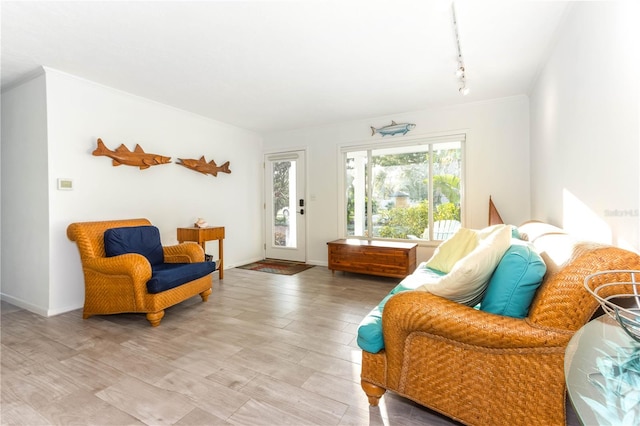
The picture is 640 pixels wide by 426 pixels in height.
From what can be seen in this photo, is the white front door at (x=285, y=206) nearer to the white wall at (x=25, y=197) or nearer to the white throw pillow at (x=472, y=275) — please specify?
the white wall at (x=25, y=197)

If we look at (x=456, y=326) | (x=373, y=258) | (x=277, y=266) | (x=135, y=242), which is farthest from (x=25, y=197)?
(x=456, y=326)

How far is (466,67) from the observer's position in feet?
9.63

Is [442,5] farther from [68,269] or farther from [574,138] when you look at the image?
[68,269]

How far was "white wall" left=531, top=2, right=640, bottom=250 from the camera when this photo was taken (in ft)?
4.14

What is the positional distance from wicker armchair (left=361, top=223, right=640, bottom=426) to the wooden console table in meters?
2.35

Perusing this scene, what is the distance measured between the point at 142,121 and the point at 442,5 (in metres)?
3.58

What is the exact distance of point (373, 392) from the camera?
1.48 metres

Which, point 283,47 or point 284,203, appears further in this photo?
point 284,203

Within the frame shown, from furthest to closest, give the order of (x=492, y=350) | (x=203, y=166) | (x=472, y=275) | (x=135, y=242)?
(x=203, y=166)
(x=135, y=242)
(x=472, y=275)
(x=492, y=350)

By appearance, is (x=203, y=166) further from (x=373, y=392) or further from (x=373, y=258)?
(x=373, y=392)

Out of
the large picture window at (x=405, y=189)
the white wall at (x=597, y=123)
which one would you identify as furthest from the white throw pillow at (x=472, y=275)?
the large picture window at (x=405, y=189)

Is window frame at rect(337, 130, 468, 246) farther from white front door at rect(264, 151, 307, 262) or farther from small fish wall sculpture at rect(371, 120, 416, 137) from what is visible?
white front door at rect(264, 151, 307, 262)

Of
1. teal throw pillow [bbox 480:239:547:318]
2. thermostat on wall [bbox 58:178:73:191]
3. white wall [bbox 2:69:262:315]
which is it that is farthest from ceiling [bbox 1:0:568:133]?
teal throw pillow [bbox 480:239:547:318]

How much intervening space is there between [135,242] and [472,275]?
10.3 feet
